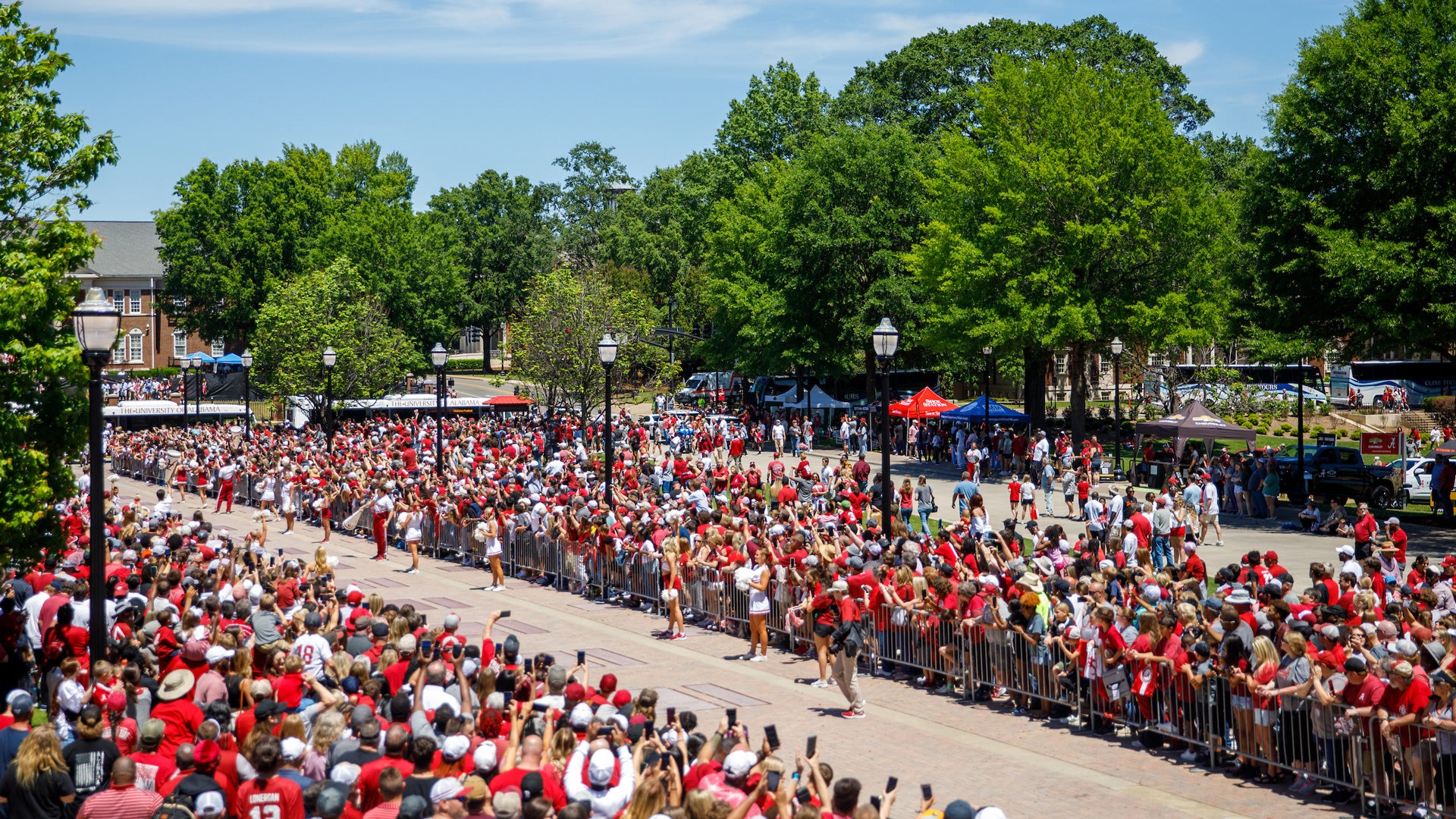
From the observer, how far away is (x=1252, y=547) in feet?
85.3

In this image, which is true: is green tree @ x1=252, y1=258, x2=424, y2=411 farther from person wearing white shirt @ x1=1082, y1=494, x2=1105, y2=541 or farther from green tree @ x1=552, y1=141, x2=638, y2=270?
green tree @ x1=552, y1=141, x2=638, y2=270

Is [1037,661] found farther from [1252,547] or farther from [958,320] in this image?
[958,320]

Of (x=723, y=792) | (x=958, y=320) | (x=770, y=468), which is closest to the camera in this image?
(x=723, y=792)

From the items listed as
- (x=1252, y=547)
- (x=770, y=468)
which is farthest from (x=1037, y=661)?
(x=770, y=468)

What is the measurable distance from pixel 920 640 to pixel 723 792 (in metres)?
8.74

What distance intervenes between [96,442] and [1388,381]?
6570cm

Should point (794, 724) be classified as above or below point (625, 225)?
below

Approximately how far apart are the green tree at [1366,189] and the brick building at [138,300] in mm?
89228

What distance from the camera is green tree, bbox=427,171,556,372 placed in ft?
309

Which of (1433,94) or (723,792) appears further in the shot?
(1433,94)

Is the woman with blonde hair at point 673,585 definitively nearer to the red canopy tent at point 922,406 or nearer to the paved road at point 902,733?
the paved road at point 902,733

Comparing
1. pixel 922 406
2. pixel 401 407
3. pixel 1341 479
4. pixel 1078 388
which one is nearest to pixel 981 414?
pixel 922 406

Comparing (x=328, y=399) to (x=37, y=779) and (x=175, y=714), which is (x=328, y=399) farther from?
(x=37, y=779)

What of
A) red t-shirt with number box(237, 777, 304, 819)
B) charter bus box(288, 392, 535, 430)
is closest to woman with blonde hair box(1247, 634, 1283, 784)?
red t-shirt with number box(237, 777, 304, 819)
